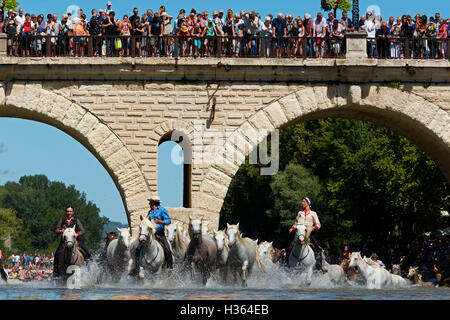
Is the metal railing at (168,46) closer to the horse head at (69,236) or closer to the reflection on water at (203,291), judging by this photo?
the reflection on water at (203,291)

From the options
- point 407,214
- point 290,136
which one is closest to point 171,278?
point 407,214

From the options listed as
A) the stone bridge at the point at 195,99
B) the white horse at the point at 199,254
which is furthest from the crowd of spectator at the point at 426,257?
the white horse at the point at 199,254

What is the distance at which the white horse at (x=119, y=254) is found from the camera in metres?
20.4

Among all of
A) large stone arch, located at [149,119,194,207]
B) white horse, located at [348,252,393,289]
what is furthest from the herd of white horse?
large stone arch, located at [149,119,194,207]

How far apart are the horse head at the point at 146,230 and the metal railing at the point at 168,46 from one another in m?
6.65

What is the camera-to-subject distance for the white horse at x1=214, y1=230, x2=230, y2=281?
68.6 ft

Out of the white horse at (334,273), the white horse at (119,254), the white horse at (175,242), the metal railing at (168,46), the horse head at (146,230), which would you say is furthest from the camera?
the metal railing at (168,46)

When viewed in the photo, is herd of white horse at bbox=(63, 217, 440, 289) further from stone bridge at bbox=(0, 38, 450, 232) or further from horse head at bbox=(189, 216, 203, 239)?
stone bridge at bbox=(0, 38, 450, 232)

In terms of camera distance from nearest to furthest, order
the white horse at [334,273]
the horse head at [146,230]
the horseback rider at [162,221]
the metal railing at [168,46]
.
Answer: the horse head at [146,230]
the horseback rider at [162,221]
the white horse at [334,273]
the metal railing at [168,46]

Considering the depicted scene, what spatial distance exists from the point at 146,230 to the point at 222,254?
213 cm

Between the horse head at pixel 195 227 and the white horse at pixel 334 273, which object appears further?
the white horse at pixel 334 273

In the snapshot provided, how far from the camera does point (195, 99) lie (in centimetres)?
2534

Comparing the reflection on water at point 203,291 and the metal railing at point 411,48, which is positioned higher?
the metal railing at point 411,48

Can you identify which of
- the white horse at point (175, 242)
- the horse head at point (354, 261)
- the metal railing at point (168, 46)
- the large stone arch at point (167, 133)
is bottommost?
the horse head at point (354, 261)
